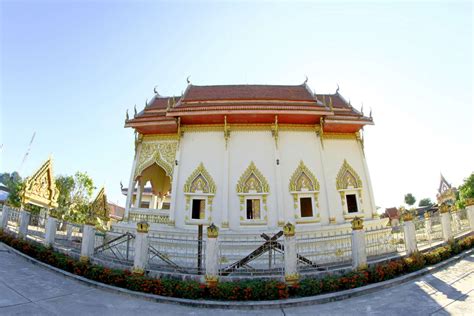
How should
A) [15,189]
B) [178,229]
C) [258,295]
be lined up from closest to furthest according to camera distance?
[258,295] → [178,229] → [15,189]

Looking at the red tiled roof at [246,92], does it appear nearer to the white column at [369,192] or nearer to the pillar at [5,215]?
the white column at [369,192]

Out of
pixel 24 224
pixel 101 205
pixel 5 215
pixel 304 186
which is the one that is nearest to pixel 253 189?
pixel 304 186

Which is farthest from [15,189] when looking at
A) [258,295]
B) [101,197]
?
[258,295]

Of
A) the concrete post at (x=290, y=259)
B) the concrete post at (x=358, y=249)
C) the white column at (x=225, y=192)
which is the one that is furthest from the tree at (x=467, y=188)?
the concrete post at (x=290, y=259)

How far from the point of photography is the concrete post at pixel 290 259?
5.92 meters

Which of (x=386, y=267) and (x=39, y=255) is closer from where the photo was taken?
(x=386, y=267)

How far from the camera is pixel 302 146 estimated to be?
1108 cm

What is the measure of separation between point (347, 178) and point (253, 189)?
404 cm

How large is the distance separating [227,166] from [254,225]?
2.50 m

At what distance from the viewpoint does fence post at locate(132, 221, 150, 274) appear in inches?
252

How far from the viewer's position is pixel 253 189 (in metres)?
10.4

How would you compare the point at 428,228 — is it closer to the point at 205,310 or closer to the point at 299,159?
the point at 299,159

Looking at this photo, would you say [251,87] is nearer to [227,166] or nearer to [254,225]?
[227,166]

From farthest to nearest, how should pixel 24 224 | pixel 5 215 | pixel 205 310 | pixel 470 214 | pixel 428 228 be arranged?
1. pixel 5 215
2. pixel 24 224
3. pixel 470 214
4. pixel 428 228
5. pixel 205 310
